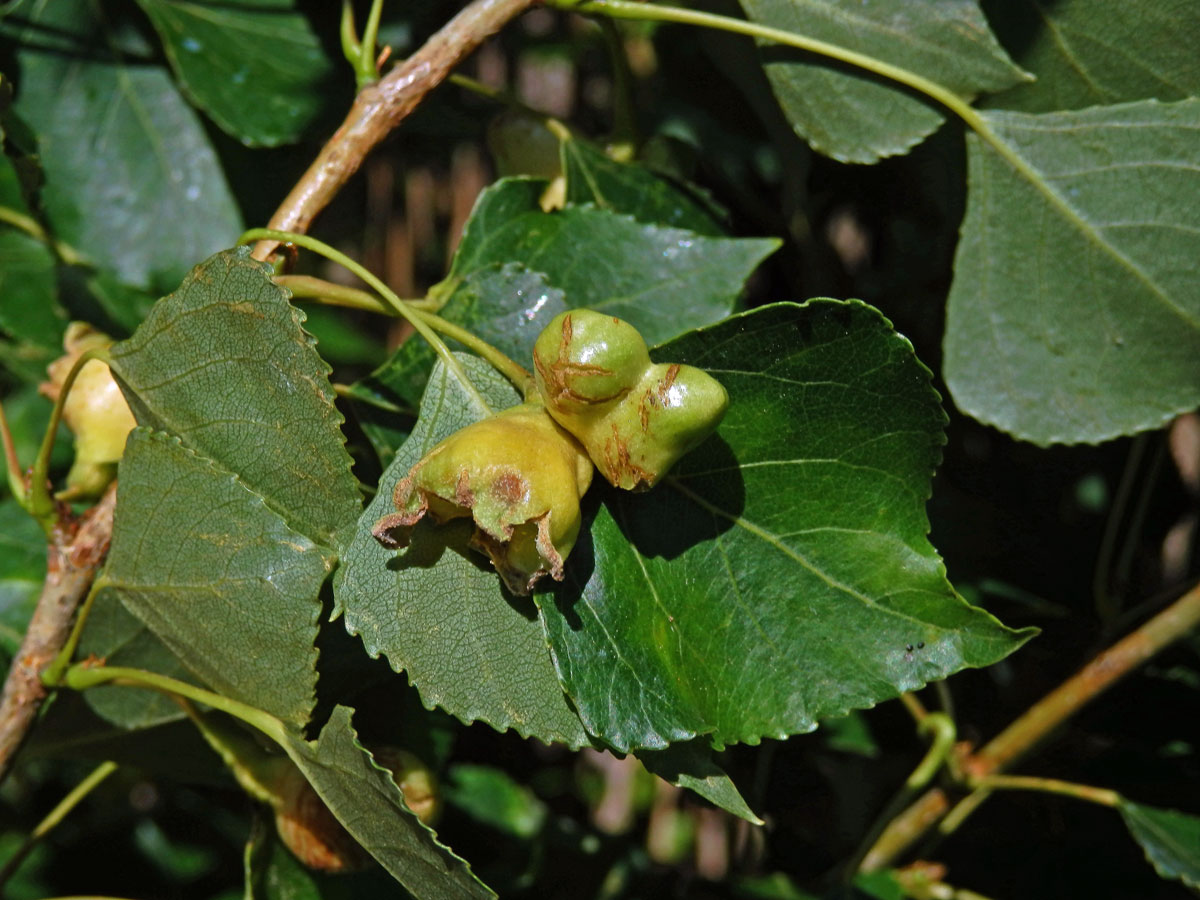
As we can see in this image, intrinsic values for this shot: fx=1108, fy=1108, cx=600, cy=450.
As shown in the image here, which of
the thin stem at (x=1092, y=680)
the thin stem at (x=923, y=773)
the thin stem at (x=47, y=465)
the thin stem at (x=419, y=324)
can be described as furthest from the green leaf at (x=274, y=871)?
the thin stem at (x=1092, y=680)

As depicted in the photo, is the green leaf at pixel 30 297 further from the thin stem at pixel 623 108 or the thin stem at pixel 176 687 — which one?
the thin stem at pixel 623 108

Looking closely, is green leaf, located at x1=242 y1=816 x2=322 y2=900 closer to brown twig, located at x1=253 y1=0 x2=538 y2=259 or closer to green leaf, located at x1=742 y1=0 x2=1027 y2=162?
brown twig, located at x1=253 y1=0 x2=538 y2=259

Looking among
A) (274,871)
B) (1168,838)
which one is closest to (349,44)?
(274,871)

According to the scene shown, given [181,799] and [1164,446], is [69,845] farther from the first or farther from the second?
[1164,446]

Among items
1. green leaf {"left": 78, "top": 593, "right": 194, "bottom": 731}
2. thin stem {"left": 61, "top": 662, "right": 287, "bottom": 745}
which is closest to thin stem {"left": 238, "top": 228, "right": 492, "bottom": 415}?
thin stem {"left": 61, "top": 662, "right": 287, "bottom": 745}

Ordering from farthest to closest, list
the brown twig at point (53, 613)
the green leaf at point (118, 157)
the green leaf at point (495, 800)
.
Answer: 1. the green leaf at point (495, 800)
2. the green leaf at point (118, 157)
3. the brown twig at point (53, 613)

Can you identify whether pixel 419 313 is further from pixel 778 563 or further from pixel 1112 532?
pixel 1112 532
